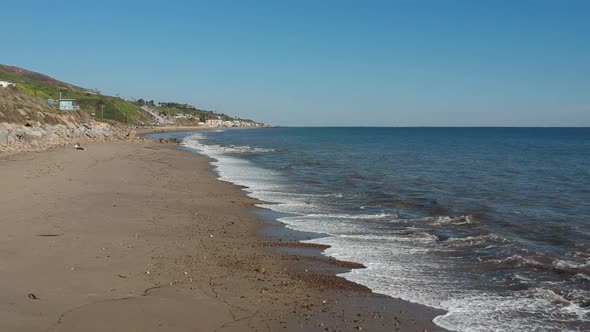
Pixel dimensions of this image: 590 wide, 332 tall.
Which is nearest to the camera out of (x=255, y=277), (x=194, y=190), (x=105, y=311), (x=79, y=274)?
(x=105, y=311)

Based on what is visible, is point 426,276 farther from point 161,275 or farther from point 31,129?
point 31,129

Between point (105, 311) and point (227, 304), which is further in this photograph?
point (227, 304)

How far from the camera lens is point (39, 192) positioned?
17047 mm

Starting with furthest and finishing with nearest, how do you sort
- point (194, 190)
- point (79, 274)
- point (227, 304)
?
point (194, 190) → point (79, 274) → point (227, 304)

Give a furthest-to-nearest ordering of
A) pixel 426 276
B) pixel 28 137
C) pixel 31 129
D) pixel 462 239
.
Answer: pixel 31 129 < pixel 28 137 < pixel 462 239 < pixel 426 276

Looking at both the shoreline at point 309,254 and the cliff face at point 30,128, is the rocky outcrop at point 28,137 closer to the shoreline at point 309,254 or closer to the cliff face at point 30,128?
the cliff face at point 30,128

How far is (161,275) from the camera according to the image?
9078 mm

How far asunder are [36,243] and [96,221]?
2.86 meters

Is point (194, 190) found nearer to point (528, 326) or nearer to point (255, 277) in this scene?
point (255, 277)

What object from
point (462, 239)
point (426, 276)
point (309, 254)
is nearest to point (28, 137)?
point (309, 254)

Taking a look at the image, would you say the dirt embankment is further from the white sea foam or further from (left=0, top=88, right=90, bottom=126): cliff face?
the white sea foam

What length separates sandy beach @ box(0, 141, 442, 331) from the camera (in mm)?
7082

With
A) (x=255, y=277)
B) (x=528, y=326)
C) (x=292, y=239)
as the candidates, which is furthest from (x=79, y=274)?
(x=528, y=326)

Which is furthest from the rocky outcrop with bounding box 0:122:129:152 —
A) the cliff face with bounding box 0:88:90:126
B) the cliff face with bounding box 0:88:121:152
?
the cliff face with bounding box 0:88:90:126
